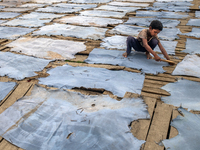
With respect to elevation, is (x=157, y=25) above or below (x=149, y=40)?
above

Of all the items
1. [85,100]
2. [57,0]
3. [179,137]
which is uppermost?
[57,0]

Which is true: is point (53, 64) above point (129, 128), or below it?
above

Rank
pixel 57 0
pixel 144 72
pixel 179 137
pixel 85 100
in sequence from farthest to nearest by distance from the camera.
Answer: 1. pixel 57 0
2. pixel 144 72
3. pixel 85 100
4. pixel 179 137

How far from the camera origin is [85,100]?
5.56 feet

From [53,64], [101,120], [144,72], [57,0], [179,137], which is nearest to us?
[179,137]

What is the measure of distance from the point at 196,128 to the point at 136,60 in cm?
135

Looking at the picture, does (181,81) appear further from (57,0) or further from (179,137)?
(57,0)

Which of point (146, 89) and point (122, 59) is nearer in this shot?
point (146, 89)

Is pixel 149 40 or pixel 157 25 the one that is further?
pixel 149 40

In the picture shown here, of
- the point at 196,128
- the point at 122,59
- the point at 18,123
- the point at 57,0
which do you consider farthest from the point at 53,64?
the point at 57,0

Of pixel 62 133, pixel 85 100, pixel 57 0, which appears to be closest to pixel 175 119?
pixel 85 100

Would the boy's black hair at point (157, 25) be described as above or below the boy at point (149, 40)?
above

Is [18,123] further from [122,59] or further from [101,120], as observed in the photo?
[122,59]

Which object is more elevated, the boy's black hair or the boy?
the boy's black hair
